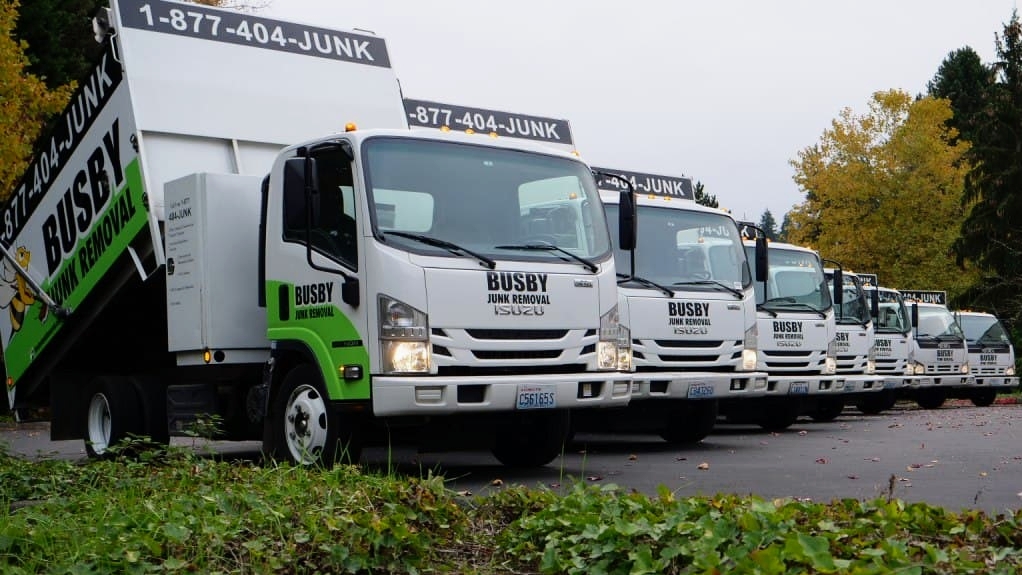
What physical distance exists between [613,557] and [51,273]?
348 inches

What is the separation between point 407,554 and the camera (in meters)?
5.66

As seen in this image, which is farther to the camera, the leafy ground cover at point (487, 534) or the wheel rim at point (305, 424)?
the wheel rim at point (305, 424)

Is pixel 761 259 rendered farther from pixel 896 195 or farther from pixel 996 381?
pixel 896 195

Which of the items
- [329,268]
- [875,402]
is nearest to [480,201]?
[329,268]

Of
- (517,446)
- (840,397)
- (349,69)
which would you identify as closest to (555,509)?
(517,446)

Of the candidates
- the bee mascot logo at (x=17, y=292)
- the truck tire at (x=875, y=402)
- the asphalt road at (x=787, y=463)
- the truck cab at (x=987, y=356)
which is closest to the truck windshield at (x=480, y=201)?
the asphalt road at (x=787, y=463)

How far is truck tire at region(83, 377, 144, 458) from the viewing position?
1203cm

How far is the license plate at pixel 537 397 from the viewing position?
9.31 meters

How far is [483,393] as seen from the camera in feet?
30.1

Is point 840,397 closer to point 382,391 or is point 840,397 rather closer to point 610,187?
point 610,187

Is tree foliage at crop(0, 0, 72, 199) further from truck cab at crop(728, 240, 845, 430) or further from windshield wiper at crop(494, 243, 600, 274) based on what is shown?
windshield wiper at crop(494, 243, 600, 274)

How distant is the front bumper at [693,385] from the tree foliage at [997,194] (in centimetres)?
3295

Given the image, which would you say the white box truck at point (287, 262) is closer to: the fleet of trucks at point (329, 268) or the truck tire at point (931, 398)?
the fleet of trucks at point (329, 268)

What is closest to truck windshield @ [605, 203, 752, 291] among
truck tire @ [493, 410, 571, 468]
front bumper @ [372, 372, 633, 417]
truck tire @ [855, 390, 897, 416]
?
truck tire @ [493, 410, 571, 468]
